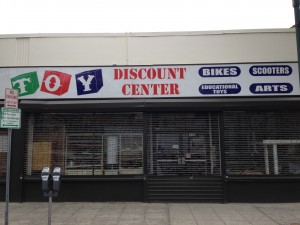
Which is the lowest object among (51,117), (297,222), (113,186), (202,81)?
(297,222)

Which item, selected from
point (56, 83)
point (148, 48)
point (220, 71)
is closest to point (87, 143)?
point (56, 83)

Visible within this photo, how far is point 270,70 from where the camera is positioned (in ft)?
36.0

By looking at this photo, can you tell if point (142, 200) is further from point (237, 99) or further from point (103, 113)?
point (237, 99)

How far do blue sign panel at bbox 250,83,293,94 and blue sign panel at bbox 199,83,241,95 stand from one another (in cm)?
49

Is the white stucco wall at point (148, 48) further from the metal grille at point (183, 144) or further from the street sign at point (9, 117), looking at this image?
the street sign at point (9, 117)

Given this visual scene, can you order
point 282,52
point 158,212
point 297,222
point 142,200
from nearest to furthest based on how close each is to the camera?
point 297,222, point 158,212, point 142,200, point 282,52

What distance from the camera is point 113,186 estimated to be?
35.2ft

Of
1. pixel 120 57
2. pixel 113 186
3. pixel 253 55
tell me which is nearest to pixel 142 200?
pixel 113 186

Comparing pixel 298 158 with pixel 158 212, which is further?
pixel 298 158

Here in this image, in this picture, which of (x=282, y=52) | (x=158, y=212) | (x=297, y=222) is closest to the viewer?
(x=297, y=222)

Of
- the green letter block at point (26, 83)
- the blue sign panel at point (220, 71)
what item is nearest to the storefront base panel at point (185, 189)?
the blue sign panel at point (220, 71)

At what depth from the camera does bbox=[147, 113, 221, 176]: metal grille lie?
10.9 metres

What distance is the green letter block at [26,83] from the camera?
11125mm

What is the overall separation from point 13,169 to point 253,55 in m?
8.33
